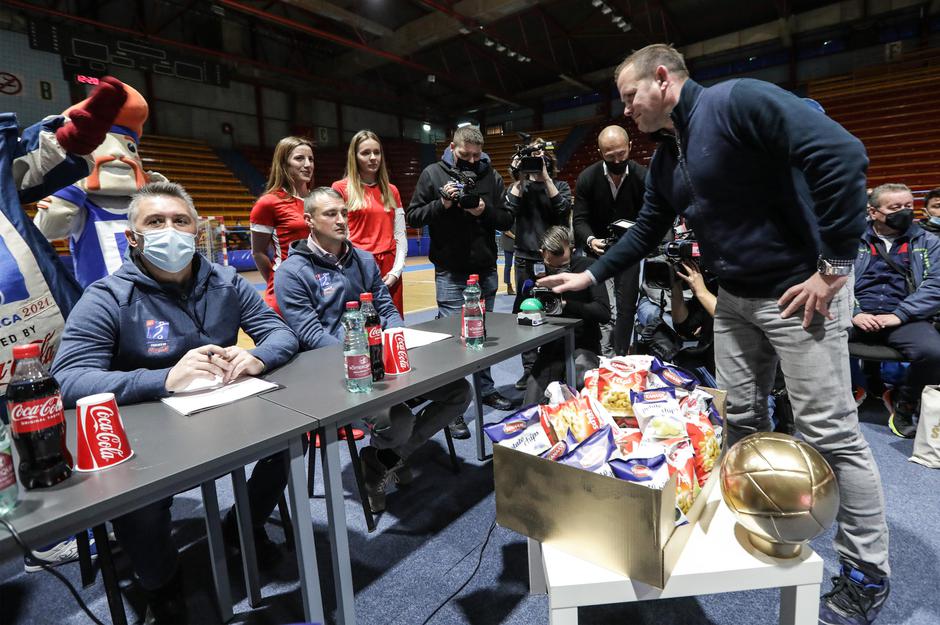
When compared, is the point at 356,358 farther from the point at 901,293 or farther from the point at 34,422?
the point at 901,293

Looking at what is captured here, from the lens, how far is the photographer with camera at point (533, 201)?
2.81m

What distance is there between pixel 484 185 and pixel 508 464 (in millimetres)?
2062

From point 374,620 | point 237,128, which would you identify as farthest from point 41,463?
point 237,128

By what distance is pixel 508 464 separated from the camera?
1015mm

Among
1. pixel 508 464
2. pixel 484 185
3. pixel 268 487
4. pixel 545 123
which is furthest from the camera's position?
pixel 545 123

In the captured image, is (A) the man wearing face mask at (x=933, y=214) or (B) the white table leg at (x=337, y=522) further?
(A) the man wearing face mask at (x=933, y=214)

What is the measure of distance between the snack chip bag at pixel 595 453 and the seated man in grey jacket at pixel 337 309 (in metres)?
0.99

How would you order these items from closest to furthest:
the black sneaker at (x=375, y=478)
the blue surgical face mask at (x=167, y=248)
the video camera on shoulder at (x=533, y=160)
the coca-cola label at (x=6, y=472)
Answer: the coca-cola label at (x=6, y=472), the blue surgical face mask at (x=167, y=248), the black sneaker at (x=375, y=478), the video camera on shoulder at (x=533, y=160)

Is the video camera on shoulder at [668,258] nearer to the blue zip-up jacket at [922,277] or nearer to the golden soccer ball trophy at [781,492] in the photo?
the blue zip-up jacket at [922,277]

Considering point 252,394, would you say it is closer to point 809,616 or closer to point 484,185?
point 809,616

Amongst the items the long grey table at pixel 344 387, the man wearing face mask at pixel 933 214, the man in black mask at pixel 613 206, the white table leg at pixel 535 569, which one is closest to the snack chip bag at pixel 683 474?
the white table leg at pixel 535 569

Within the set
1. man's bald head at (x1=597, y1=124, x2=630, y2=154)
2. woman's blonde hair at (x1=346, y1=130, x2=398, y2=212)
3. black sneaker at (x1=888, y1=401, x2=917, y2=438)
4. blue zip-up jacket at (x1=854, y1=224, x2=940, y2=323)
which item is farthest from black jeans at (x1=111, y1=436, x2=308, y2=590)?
blue zip-up jacket at (x1=854, y1=224, x2=940, y2=323)

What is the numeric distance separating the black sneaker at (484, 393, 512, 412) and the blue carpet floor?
0.77 metres

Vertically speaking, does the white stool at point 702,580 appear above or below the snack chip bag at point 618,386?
below
